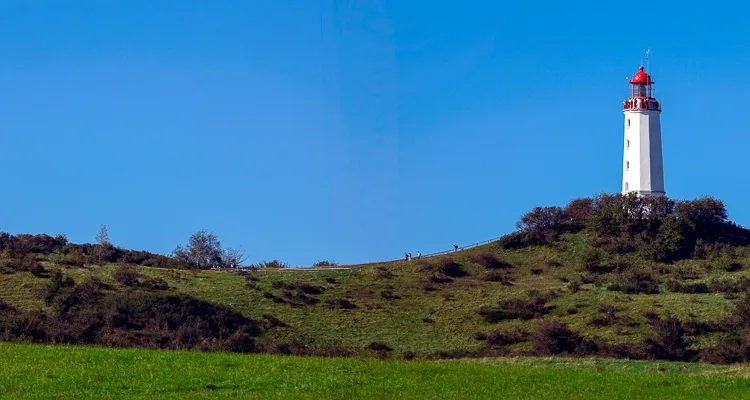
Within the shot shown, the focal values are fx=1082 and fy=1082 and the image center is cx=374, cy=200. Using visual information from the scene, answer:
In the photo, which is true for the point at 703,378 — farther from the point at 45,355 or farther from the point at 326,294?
the point at 326,294

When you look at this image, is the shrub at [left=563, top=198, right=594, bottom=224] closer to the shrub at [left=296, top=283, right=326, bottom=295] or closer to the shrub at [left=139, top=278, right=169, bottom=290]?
the shrub at [left=296, top=283, right=326, bottom=295]

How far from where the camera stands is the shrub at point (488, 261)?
71.1 m

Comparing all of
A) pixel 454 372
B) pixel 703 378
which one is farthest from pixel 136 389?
pixel 703 378

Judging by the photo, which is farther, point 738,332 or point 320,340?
point 320,340

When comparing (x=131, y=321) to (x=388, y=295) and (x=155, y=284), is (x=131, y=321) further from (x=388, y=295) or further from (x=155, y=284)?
(x=388, y=295)

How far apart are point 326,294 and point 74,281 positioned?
46.7 feet

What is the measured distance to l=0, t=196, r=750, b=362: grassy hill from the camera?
46875mm

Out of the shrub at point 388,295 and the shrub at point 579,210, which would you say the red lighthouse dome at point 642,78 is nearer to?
the shrub at point 579,210

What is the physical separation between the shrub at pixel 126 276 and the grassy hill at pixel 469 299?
0.50ft

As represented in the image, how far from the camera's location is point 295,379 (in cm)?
2400

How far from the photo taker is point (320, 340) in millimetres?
52250

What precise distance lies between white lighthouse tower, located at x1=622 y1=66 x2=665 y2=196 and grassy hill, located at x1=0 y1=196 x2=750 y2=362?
2028 millimetres

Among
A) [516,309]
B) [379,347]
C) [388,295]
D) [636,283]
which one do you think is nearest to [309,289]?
[388,295]

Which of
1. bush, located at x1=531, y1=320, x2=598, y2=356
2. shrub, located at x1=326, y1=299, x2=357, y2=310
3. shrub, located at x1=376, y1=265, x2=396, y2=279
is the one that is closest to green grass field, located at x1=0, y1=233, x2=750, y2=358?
shrub, located at x1=376, y1=265, x2=396, y2=279
